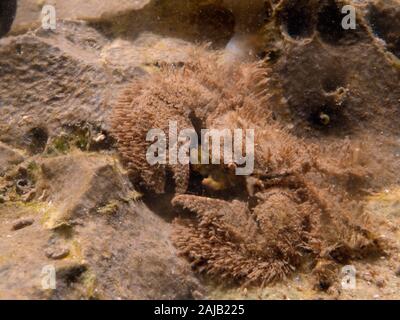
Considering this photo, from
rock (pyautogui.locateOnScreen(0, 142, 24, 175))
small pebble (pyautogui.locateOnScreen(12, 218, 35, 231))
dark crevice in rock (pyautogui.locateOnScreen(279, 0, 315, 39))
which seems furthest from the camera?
dark crevice in rock (pyautogui.locateOnScreen(279, 0, 315, 39))

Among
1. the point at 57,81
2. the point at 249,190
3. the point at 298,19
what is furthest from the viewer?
the point at 298,19

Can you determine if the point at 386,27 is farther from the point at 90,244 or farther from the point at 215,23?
the point at 90,244

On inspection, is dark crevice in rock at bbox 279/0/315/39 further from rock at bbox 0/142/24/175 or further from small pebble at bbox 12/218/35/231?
small pebble at bbox 12/218/35/231

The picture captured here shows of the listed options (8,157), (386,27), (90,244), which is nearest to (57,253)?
(90,244)

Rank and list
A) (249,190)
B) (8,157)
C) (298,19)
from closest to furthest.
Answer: (249,190) < (8,157) < (298,19)

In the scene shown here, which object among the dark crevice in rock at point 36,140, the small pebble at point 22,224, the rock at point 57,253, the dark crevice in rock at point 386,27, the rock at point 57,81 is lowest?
the rock at point 57,253

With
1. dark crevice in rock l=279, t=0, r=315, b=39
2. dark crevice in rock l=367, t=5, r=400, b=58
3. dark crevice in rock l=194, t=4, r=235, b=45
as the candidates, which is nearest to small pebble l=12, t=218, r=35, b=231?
dark crevice in rock l=194, t=4, r=235, b=45

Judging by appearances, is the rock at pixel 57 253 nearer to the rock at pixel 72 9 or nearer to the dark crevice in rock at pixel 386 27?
the rock at pixel 72 9

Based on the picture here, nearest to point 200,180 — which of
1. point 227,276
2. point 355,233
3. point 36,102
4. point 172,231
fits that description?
point 172,231

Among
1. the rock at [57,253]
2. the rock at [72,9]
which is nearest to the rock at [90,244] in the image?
the rock at [57,253]
